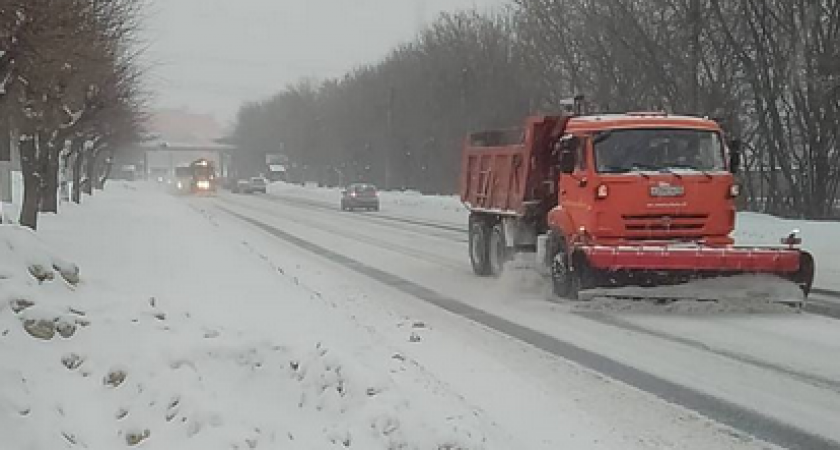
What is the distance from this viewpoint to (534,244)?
16891mm

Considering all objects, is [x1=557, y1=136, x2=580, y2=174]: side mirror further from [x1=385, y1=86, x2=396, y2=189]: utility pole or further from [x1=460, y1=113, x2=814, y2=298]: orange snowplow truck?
[x1=385, y1=86, x2=396, y2=189]: utility pole

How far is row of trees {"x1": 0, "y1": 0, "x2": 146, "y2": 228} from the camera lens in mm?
13219

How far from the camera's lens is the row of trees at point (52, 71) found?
1322 cm

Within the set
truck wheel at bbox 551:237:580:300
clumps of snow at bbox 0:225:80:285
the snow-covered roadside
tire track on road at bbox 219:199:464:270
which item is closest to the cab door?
truck wheel at bbox 551:237:580:300

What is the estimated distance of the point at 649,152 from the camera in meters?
14.9

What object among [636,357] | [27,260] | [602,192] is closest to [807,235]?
[602,192]

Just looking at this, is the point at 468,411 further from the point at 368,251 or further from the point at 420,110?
the point at 420,110

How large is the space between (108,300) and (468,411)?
3.41m

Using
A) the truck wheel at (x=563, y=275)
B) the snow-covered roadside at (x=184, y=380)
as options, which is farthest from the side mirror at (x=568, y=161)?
the snow-covered roadside at (x=184, y=380)

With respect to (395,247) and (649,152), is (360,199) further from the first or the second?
(649,152)

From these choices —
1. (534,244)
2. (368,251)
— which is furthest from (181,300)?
(368,251)

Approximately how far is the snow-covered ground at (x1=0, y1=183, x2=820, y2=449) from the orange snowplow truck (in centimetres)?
82

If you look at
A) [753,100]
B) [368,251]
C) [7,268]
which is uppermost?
[753,100]

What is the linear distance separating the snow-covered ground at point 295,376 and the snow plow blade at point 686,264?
712 millimetres
